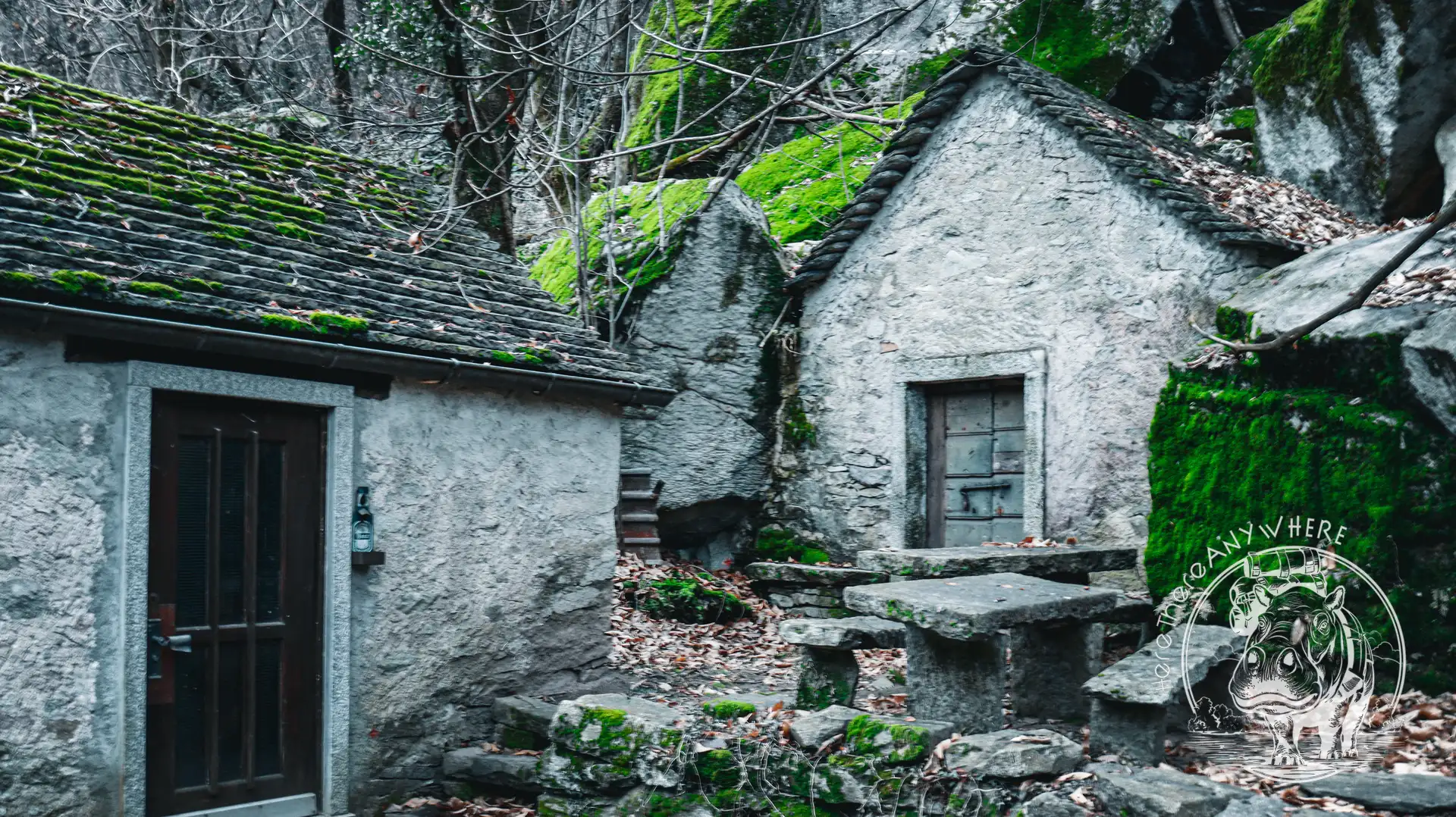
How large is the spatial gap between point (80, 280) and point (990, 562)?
482 centimetres

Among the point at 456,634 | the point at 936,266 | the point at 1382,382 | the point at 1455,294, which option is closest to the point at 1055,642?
the point at 1382,382

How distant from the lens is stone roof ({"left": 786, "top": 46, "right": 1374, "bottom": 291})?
24.3ft

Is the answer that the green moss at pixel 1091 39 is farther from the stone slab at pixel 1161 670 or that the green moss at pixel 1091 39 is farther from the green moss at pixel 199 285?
the green moss at pixel 199 285

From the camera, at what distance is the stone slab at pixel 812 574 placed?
830cm

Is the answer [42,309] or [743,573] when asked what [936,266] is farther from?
[42,309]

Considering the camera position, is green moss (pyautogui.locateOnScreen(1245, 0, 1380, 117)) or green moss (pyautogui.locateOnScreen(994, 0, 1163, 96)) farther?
green moss (pyautogui.locateOnScreen(994, 0, 1163, 96))

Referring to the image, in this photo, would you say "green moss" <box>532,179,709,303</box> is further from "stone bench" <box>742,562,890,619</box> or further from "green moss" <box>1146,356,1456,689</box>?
"green moss" <box>1146,356,1456,689</box>

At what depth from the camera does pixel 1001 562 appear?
652 centimetres

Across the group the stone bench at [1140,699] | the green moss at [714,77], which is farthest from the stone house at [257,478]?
the green moss at [714,77]

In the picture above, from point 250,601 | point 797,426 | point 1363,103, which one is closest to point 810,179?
point 797,426

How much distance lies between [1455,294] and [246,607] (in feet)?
19.8

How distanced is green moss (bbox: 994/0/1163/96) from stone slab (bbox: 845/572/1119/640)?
29.3ft

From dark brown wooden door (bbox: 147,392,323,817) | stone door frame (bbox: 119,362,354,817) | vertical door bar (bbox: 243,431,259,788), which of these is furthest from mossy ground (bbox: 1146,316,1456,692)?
vertical door bar (bbox: 243,431,259,788)

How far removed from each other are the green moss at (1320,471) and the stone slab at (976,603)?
115 cm
